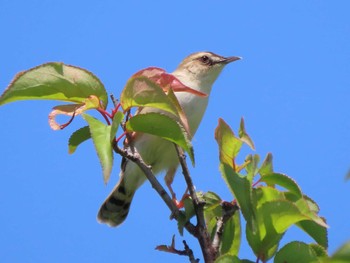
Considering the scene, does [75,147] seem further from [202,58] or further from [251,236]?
[202,58]

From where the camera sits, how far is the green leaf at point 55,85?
300 centimetres

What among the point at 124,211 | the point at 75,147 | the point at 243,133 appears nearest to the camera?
the point at 243,133

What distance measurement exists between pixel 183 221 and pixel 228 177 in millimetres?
533

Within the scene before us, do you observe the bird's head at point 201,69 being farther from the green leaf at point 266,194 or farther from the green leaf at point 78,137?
the green leaf at point 266,194

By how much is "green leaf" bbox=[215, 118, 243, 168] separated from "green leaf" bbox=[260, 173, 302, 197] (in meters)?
0.22

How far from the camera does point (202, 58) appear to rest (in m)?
7.76

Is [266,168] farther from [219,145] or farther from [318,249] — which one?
[318,249]

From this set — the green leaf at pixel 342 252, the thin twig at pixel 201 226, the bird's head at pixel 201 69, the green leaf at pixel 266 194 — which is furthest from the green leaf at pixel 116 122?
the bird's head at pixel 201 69

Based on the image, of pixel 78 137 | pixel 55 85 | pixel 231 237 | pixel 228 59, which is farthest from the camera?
pixel 228 59

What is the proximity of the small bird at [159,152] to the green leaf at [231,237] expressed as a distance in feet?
8.30

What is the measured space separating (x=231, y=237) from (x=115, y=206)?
3.60m

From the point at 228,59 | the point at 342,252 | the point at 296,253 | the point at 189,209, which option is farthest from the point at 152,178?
the point at 228,59

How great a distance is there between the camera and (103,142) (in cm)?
289

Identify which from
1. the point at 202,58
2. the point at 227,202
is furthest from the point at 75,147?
the point at 202,58
